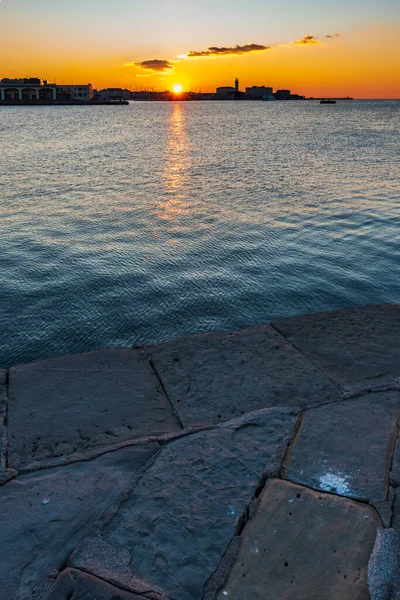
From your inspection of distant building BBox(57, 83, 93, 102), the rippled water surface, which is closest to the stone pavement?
the rippled water surface

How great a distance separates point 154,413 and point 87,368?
2.74 ft

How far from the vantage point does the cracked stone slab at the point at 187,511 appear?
1974 millimetres

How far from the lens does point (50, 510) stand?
7.59ft

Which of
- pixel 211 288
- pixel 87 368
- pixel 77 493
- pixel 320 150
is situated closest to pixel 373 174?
pixel 320 150

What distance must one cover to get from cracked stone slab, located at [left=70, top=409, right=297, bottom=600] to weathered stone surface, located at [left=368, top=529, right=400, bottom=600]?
586 mm

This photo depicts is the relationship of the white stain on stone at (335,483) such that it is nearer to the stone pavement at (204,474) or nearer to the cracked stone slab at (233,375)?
the stone pavement at (204,474)

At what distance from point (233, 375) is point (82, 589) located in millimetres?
1908

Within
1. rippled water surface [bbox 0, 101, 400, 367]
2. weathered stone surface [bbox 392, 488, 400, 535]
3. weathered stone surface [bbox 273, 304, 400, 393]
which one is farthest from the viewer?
rippled water surface [bbox 0, 101, 400, 367]

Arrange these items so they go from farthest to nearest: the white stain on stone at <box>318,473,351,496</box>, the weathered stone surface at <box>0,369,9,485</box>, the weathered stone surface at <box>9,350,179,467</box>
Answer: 1. the weathered stone surface at <box>9,350,179,467</box>
2. the weathered stone surface at <box>0,369,9,485</box>
3. the white stain on stone at <box>318,473,351,496</box>

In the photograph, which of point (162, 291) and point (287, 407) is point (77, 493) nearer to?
point (287, 407)

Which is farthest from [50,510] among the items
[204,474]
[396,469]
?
[396,469]

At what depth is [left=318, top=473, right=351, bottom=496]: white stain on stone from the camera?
2.37 meters

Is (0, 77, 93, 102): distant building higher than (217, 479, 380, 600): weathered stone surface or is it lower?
higher

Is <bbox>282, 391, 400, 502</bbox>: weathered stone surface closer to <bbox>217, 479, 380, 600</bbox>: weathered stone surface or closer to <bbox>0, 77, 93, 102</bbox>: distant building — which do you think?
<bbox>217, 479, 380, 600</bbox>: weathered stone surface
